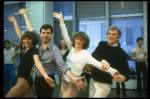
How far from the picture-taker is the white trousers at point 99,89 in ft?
4.66

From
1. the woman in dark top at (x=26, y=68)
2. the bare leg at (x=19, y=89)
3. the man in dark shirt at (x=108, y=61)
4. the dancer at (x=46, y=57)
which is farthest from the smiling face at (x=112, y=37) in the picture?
the bare leg at (x=19, y=89)

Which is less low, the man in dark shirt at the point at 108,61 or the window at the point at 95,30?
the window at the point at 95,30

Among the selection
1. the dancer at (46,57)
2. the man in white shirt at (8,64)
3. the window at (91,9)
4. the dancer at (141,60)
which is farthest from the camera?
the window at (91,9)

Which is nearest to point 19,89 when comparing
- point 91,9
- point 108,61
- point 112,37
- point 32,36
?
point 32,36

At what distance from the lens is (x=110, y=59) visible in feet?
4.82

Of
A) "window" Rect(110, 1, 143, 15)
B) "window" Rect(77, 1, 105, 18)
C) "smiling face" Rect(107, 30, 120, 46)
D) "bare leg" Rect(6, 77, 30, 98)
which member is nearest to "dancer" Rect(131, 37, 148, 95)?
"window" Rect(110, 1, 143, 15)

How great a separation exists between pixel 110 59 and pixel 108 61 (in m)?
0.03

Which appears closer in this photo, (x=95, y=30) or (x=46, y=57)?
(x=46, y=57)

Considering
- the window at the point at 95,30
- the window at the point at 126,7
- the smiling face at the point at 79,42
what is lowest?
the smiling face at the point at 79,42

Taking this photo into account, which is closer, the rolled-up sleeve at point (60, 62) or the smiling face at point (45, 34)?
the rolled-up sleeve at point (60, 62)

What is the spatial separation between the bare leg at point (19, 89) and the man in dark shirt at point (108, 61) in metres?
0.66

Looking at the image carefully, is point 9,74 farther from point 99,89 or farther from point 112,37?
point 112,37

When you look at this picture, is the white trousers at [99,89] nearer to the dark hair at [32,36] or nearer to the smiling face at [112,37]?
the smiling face at [112,37]

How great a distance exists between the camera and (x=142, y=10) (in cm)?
389
